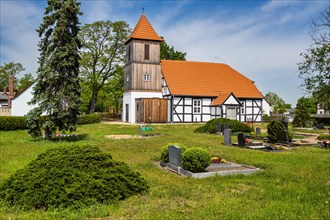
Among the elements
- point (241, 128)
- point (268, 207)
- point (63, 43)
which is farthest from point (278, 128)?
point (63, 43)

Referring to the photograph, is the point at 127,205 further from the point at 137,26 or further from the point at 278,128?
the point at 137,26

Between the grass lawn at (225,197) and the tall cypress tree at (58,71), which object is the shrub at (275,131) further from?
the tall cypress tree at (58,71)

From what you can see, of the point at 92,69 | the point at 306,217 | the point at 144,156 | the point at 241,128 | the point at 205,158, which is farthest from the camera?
the point at 92,69

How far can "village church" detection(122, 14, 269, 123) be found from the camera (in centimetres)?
3409

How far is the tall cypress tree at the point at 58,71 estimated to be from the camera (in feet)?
54.3

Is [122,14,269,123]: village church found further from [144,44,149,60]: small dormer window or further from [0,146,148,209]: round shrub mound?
[0,146,148,209]: round shrub mound

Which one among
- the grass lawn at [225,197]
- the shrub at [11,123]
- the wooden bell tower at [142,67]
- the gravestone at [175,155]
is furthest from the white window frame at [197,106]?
the gravestone at [175,155]

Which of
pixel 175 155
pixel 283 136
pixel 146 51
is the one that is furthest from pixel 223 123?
pixel 146 51

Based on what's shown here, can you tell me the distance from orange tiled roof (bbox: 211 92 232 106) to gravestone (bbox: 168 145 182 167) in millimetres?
25164

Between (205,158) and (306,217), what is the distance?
3806mm

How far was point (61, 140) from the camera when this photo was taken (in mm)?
16891

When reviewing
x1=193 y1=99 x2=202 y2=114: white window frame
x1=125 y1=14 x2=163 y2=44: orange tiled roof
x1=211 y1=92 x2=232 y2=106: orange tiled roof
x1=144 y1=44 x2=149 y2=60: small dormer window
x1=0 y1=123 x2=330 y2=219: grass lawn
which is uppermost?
x1=125 y1=14 x2=163 y2=44: orange tiled roof

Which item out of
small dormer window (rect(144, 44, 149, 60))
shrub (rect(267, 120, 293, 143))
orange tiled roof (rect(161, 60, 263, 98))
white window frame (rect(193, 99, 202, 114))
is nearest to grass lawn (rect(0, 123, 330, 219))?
shrub (rect(267, 120, 293, 143))

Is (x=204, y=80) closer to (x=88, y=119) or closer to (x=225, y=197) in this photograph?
(x=88, y=119)
